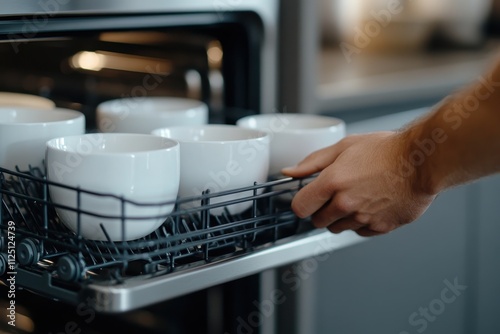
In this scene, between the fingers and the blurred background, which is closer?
the fingers

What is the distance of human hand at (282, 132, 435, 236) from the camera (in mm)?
709

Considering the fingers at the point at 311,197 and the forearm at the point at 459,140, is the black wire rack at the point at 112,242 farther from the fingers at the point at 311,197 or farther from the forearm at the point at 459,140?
the forearm at the point at 459,140

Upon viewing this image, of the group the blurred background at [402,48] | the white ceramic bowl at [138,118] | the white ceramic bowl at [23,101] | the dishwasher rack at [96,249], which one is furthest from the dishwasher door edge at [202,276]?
the blurred background at [402,48]

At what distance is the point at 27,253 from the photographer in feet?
1.87

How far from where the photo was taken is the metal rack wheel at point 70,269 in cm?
54

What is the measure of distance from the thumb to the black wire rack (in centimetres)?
4

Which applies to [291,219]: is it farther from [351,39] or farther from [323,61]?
[351,39]

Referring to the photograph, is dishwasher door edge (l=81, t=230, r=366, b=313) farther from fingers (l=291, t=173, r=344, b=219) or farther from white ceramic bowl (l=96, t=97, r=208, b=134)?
white ceramic bowl (l=96, t=97, r=208, b=134)

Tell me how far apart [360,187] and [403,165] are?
0.15ft

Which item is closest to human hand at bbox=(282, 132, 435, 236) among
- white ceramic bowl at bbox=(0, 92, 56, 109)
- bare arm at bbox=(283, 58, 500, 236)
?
bare arm at bbox=(283, 58, 500, 236)

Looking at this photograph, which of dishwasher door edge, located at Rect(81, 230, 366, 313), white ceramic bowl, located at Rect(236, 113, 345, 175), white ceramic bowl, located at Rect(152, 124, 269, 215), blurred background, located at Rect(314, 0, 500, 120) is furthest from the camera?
blurred background, located at Rect(314, 0, 500, 120)

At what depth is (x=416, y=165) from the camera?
689 millimetres

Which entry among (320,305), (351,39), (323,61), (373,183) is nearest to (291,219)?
(373,183)

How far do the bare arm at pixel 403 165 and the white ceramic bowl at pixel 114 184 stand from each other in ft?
0.50
